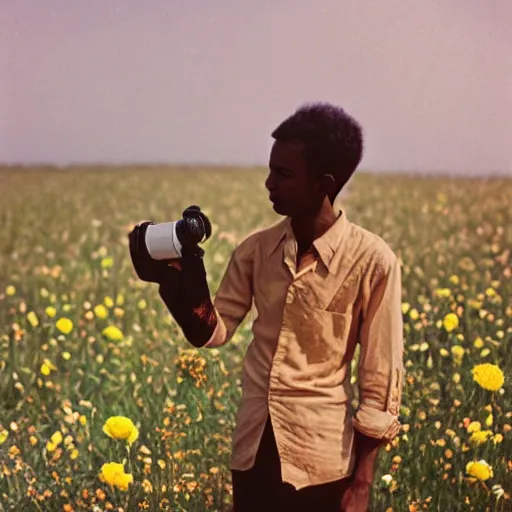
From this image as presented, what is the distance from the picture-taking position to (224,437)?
2.66 m

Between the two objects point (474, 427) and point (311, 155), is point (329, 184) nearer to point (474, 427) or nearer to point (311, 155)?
point (311, 155)

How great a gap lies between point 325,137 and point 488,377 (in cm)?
101

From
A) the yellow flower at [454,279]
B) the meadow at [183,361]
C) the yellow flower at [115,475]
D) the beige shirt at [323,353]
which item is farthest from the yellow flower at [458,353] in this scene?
the yellow flower at [115,475]

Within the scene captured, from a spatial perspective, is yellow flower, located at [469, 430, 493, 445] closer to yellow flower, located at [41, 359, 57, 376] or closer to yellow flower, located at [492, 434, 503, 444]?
yellow flower, located at [492, 434, 503, 444]

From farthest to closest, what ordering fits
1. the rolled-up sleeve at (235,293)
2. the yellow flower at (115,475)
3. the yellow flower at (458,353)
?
the yellow flower at (458,353), the yellow flower at (115,475), the rolled-up sleeve at (235,293)

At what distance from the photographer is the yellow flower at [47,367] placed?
2.75 m

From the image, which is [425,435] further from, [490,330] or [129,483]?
[129,483]

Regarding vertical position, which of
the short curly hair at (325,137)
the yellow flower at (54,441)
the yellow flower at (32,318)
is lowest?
the yellow flower at (54,441)

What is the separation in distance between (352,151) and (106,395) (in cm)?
141

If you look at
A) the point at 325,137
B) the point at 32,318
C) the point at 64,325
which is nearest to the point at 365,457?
the point at 325,137

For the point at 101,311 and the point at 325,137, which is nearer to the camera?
the point at 325,137

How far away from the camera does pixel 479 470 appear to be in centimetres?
236

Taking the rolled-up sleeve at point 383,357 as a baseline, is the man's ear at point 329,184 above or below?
above

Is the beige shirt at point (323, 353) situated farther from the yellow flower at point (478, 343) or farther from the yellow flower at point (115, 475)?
the yellow flower at point (478, 343)
